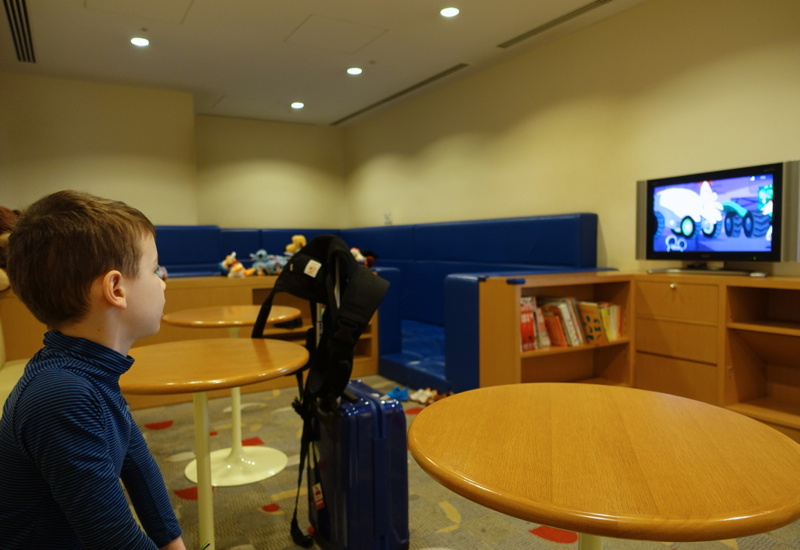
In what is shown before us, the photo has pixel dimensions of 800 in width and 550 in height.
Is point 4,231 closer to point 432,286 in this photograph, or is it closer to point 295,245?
point 295,245

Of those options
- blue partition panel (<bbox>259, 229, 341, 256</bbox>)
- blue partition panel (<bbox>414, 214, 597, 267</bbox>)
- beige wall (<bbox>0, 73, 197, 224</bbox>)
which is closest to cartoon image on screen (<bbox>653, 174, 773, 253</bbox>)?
blue partition panel (<bbox>414, 214, 597, 267</bbox>)

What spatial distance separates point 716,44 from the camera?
3.07 metres

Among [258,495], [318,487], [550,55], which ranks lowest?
[258,495]

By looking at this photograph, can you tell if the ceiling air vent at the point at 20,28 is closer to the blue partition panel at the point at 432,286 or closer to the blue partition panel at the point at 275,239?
the blue partition panel at the point at 275,239

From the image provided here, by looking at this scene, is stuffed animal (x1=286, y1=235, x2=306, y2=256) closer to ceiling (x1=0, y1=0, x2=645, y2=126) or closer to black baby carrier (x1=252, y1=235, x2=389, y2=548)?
ceiling (x1=0, y1=0, x2=645, y2=126)

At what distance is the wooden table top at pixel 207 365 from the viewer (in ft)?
4.26

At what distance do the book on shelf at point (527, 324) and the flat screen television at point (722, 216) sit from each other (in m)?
0.97

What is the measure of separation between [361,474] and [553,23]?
3363 mm

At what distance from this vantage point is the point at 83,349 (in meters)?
0.76

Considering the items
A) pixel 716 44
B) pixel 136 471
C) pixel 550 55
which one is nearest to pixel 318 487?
pixel 136 471

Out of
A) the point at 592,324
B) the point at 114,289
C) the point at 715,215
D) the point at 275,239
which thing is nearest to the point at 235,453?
the point at 114,289

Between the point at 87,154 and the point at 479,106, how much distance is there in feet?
12.5

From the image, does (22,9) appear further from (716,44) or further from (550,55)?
(716,44)

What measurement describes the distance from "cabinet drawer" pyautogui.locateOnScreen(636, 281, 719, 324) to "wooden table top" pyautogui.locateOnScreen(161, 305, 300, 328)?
1975 mm
